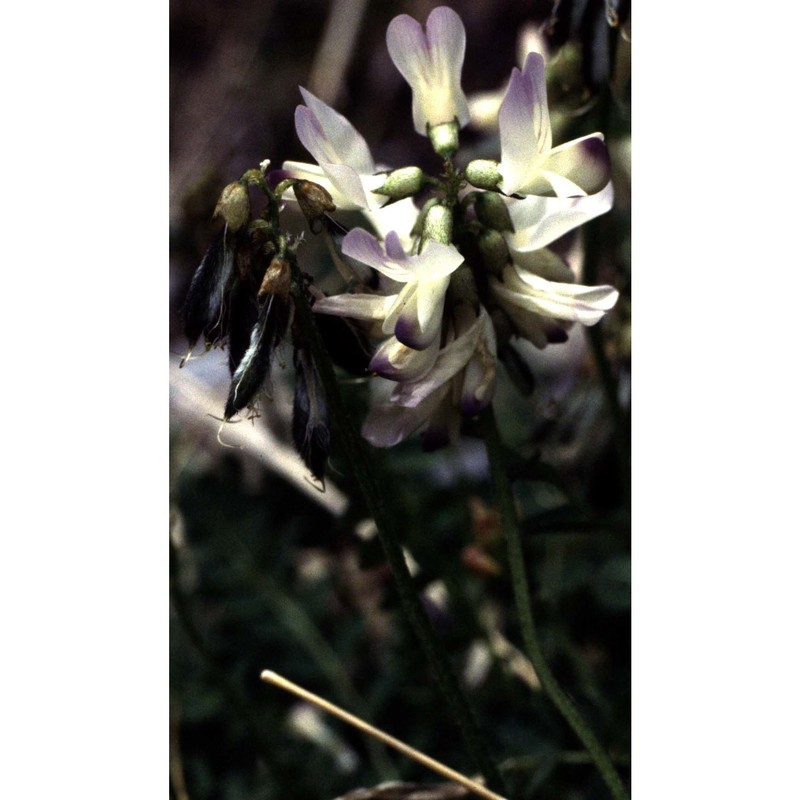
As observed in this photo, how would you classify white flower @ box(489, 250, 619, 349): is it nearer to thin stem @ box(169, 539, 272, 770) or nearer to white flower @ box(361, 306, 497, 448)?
white flower @ box(361, 306, 497, 448)

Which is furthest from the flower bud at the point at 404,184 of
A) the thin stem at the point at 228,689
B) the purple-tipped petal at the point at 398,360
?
the thin stem at the point at 228,689

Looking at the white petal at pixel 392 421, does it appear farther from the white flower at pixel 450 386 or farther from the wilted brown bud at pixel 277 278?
the wilted brown bud at pixel 277 278

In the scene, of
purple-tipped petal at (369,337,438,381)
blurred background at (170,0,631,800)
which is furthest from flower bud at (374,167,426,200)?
blurred background at (170,0,631,800)

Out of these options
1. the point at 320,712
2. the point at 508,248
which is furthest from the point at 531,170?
the point at 320,712

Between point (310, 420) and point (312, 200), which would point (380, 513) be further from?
point (312, 200)
